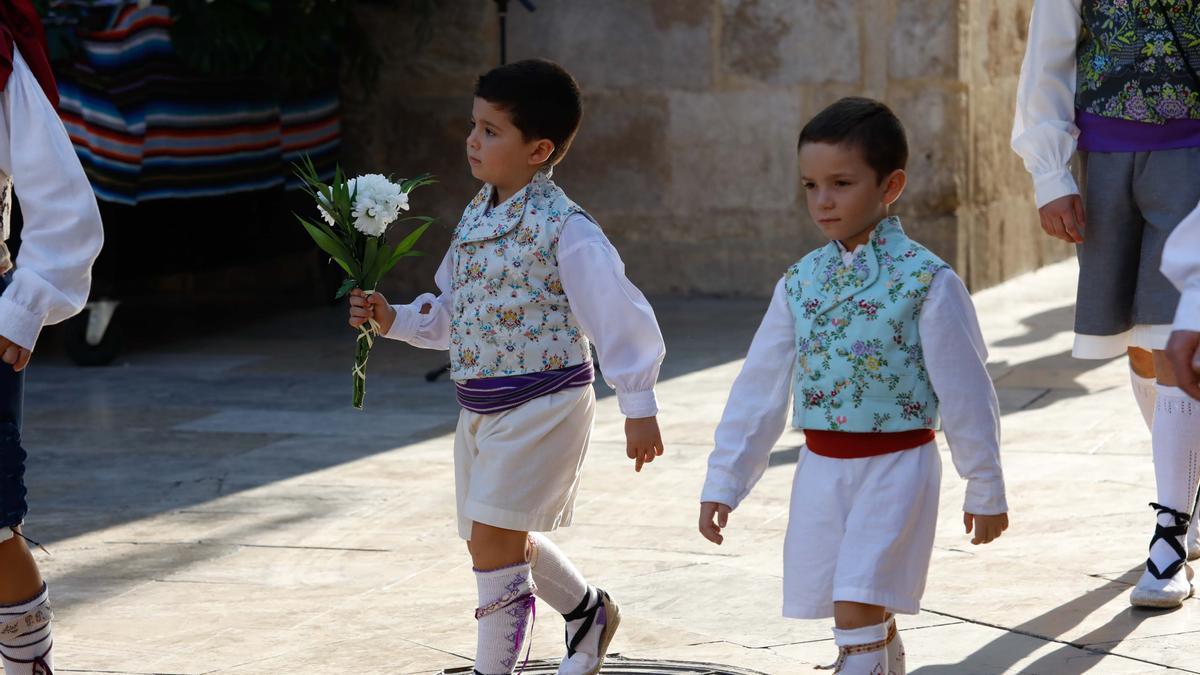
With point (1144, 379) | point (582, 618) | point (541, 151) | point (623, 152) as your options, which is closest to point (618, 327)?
point (541, 151)

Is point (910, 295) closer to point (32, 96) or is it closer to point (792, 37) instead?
point (32, 96)

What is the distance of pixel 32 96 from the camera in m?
3.18

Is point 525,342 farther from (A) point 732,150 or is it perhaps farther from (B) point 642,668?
(A) point 732,150

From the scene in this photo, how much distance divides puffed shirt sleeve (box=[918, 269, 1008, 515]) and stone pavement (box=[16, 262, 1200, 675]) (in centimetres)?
74

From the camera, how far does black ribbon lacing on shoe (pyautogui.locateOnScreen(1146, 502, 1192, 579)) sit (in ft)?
13.5

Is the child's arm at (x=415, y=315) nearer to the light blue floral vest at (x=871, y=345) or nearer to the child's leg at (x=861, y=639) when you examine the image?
the light blue floral vest at (x=871, y=345)

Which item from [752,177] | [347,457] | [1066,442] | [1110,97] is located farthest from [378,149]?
[1110,97]

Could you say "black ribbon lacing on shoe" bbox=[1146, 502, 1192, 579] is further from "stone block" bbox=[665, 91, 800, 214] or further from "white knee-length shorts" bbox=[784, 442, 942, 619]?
"stone block" bbox=[665, 91, 800, 214]

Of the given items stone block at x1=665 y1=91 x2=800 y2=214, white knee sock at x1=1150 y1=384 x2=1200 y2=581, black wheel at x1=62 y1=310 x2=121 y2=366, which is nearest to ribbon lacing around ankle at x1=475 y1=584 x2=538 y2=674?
white knee sock at x1=1150 y1=384 x2=1200 y2=581

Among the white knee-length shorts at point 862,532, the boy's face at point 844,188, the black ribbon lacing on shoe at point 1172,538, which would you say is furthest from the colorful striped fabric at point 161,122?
the white knee-length shorts at point 862,532

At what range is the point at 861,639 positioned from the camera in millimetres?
3074

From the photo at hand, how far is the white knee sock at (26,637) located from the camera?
3.28 meters

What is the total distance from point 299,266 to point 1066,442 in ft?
20.8

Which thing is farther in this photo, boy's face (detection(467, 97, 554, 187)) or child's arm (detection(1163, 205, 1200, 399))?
boy's face (detection(467, 97, 554, 187))
